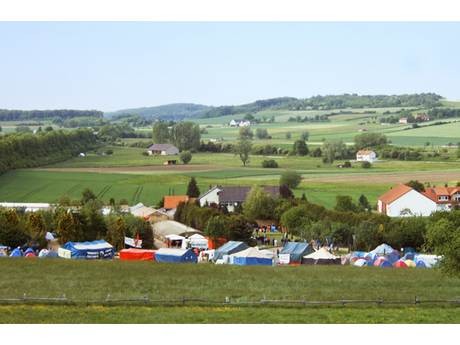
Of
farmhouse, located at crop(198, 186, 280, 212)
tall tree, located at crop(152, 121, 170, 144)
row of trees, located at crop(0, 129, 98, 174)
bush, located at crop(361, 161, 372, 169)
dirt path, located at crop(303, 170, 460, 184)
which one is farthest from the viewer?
tall tree, located at crop(152, 121, 170, 144)

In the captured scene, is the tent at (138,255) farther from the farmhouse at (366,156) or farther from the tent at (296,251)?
the farmhouse at (366,156)

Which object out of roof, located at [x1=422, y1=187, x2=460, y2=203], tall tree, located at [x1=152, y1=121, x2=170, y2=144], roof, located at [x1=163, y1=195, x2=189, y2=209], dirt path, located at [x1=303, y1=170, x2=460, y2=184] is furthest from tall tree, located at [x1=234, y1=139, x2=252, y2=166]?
roof, located at [x1=422, y1=187, x2=460, y2=203]

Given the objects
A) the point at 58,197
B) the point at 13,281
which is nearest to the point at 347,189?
the point at 58,197

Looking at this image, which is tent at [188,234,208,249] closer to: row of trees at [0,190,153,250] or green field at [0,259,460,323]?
row of trees at [0,190,153,250]

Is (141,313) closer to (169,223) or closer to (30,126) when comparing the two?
(169,223)

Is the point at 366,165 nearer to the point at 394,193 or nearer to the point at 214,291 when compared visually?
the point at 394,193

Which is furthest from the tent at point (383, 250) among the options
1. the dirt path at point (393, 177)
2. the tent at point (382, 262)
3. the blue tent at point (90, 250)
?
the dirt path at point (393, 177)

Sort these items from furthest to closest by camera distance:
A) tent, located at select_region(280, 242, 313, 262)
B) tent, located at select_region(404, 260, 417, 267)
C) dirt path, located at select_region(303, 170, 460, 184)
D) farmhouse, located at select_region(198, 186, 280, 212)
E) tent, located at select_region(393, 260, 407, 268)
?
1. dirt path, located at select_region(303, 170, 460, 184)
2. farmhouse, located at select_region(198, 186, 280, 212)
3. tent, located at select_region(280, 242, 313, 262)
4. tent, located at select_region(404, 260, 417, 267)
5. tent, located at select_region(393, 260, 407, 268)
